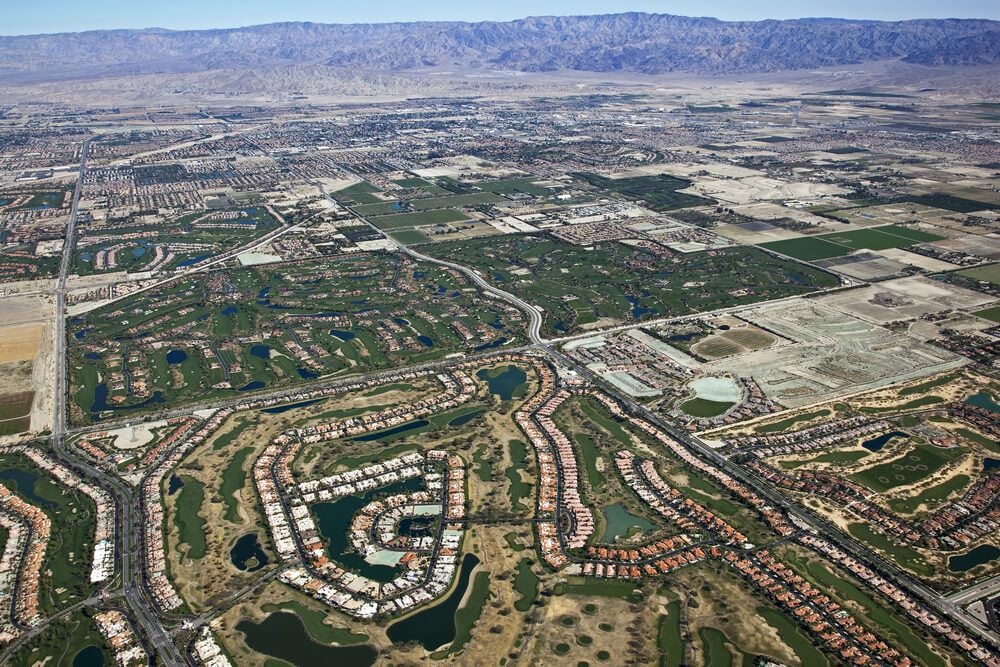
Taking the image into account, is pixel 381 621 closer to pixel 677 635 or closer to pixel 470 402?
pixel 677 635

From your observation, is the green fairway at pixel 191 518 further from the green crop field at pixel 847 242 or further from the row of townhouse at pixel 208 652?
the green crop field at pixel 847 242

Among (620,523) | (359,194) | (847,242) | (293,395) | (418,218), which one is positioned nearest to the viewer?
(620,523)

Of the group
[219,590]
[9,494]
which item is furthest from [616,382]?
[9,494]

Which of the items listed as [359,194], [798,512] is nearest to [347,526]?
[798,512]

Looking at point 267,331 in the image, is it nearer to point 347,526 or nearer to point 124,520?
point 124,520

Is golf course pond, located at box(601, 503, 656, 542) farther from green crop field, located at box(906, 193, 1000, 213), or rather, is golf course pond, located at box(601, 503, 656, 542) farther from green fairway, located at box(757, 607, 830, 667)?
green crop field, located at box(906, 193, 1000, 213)

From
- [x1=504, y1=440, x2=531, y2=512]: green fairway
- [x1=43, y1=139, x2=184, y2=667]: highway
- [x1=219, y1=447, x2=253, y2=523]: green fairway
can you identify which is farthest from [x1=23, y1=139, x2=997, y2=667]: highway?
[x1=504, y1=440, x2=531, y2=512]: green fairway
